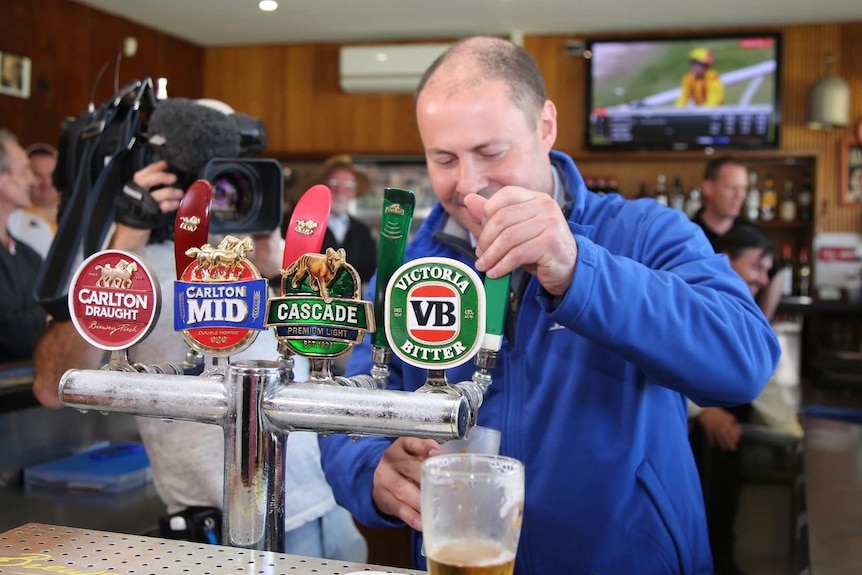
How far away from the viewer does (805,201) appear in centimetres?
558

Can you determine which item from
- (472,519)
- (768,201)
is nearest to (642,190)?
(768,201)

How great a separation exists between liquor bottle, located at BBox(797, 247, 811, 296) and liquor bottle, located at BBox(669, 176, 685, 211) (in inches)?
31.3

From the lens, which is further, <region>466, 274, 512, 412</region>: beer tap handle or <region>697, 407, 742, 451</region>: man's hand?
<region>697, 407, 742, 451</region>: man's hand

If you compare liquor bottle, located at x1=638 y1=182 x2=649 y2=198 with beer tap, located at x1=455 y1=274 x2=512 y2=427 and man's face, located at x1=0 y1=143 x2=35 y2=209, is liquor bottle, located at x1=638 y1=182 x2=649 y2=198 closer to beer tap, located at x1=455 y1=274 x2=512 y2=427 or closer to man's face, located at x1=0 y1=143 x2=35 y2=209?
man's face, located at x1=0 y1=143 x2=35 y2=209

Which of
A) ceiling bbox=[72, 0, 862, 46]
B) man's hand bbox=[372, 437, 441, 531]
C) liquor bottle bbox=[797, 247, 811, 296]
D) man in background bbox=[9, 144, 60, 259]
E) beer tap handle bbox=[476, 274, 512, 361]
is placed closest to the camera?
beer tap handle bbox=[476, 274, 512, 361]

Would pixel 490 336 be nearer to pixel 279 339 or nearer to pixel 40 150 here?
pixel 279 339

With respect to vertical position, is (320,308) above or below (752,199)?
below

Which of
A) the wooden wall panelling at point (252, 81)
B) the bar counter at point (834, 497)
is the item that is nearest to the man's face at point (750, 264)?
the bar counter at point (834, 497)

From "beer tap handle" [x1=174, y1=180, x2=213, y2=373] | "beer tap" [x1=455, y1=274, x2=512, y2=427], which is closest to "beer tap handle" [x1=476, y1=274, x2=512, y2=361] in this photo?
"beer tap" [x1=455, y1=274, x2=512, y2=427]

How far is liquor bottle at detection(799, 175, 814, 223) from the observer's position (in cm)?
556

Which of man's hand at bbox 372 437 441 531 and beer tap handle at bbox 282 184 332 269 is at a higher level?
beer tap handle at bbox 282 184 332 269

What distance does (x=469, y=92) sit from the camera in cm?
107

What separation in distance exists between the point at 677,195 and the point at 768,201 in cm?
57

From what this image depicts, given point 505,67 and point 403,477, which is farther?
point 505,67
